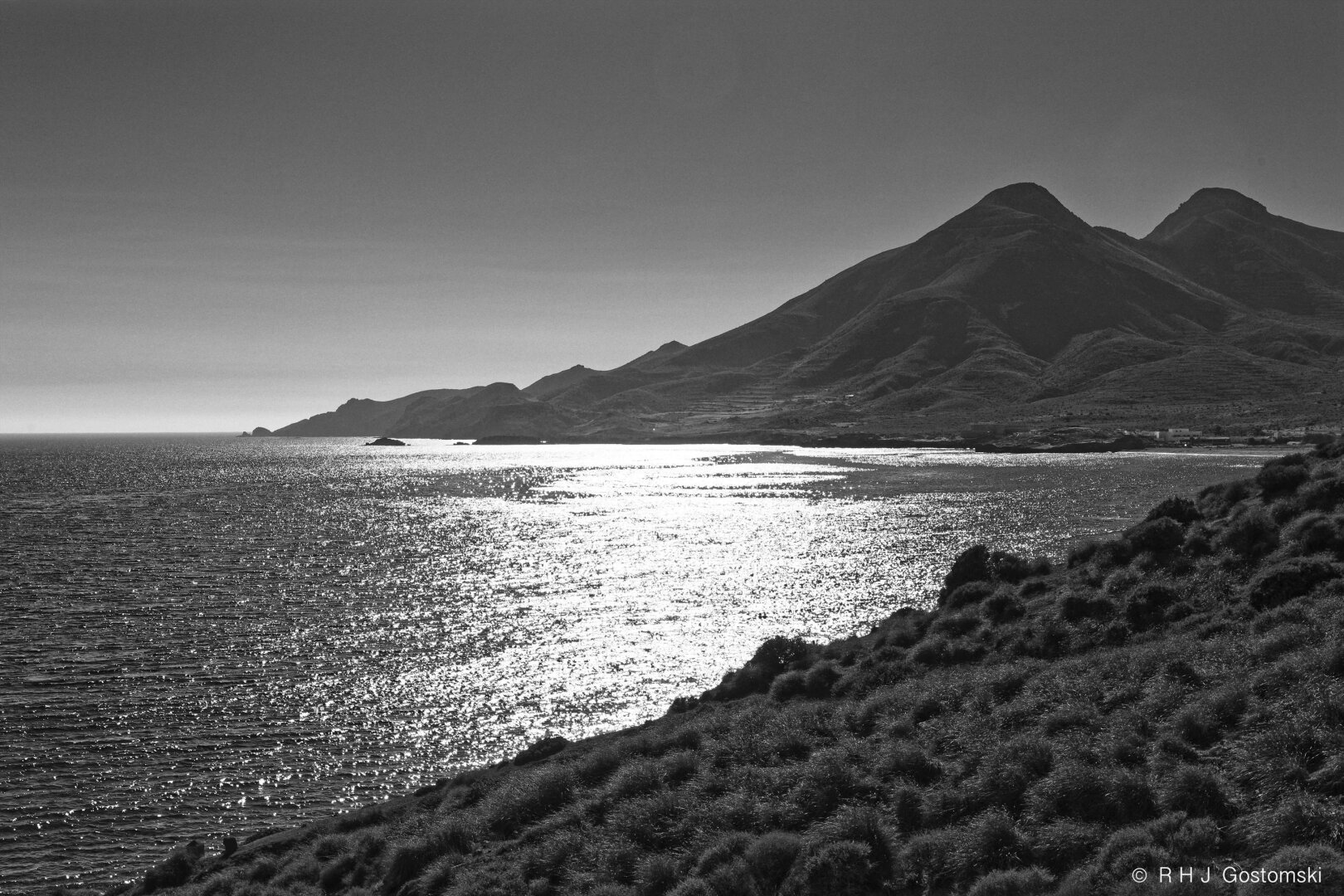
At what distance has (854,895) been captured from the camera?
1274 cm

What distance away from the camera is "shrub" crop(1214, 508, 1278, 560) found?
25797mm

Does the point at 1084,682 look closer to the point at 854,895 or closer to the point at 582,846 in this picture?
the point at 854,895

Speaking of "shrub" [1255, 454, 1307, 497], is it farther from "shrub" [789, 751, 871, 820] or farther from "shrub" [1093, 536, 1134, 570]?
"shrub" [789, 751, 871, 820]

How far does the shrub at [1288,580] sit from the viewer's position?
21.1 metres

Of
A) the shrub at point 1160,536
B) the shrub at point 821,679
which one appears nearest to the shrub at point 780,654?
the shrub at point 821,679

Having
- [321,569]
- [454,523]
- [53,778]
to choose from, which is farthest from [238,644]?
[454,523]

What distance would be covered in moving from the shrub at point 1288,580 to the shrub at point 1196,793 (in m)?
11.4

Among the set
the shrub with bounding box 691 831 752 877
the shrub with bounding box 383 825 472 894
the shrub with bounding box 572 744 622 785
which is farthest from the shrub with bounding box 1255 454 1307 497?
the shrub with bounding box 383 825 472 894

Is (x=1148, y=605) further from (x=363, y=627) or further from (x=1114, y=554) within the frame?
(x=363, y=627)

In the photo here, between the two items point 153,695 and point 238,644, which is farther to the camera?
point 238,644

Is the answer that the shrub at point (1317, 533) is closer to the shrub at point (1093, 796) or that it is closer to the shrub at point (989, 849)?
the shrub at point (1093, 796)

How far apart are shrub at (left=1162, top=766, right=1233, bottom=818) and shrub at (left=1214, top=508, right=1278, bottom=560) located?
55.1 ft

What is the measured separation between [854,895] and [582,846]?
642cm

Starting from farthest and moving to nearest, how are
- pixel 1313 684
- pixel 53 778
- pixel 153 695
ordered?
pixel 153 695
pixel 53 778
pixel 1313 684
